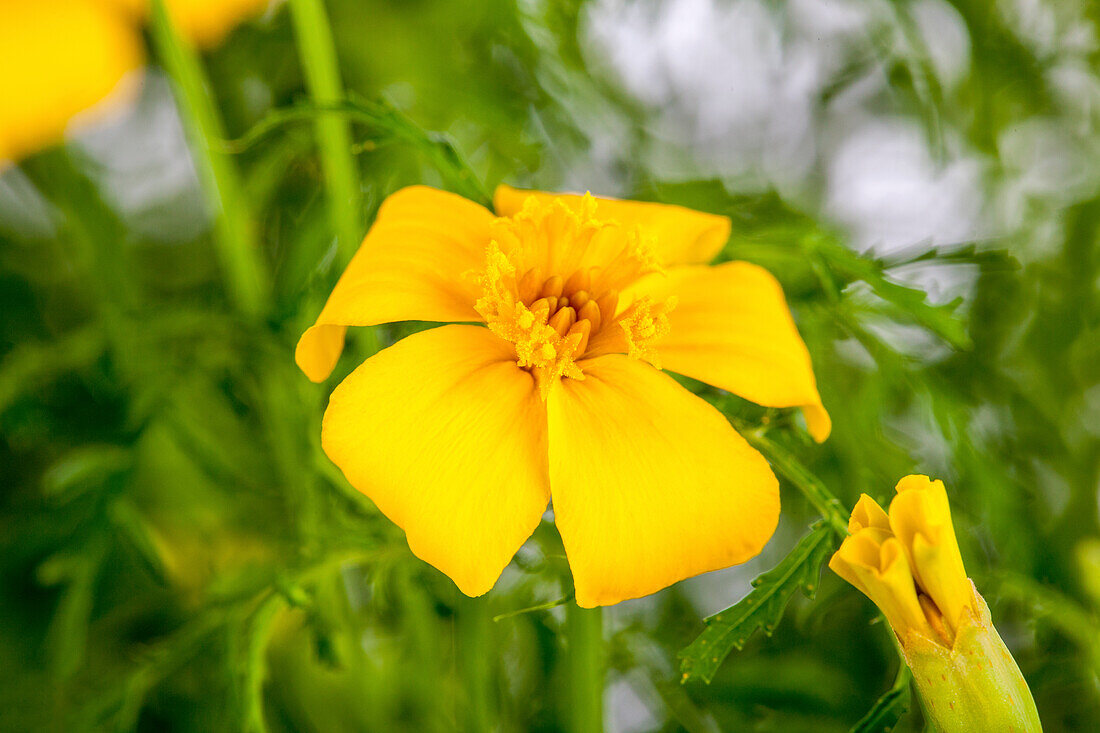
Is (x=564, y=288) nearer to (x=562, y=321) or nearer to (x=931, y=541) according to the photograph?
(x=562, y=321)

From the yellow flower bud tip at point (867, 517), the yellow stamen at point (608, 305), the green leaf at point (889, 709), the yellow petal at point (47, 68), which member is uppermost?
the yellow petal at point (47, 68)

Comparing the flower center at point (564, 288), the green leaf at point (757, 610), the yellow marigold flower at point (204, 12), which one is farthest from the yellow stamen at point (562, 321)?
the yellow marigold flower at point (204, 12)

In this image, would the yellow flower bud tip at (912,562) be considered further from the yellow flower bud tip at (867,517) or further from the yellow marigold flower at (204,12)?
the yellow marigold flower at (204,12)

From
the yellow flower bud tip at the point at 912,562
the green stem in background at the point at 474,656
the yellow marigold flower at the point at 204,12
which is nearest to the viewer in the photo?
the yellow flower bud tip at the point at 912,562

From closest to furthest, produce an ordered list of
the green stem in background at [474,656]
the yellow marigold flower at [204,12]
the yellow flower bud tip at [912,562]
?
1. the yellow flower bud tip at [912,562]
2. the green stem in background at [474,656]
3. the yellow marigold flower at [204,12]

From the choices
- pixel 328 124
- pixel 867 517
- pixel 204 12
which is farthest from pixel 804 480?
pixel 204 12

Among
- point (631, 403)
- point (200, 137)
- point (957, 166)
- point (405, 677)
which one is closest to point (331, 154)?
point (200, 137)

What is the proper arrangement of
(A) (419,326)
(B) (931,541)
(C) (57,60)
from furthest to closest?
(C) (57,60) < (A) (419,326) < (B) (931,541)

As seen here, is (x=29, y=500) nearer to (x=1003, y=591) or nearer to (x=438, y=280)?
(x=438, y=280)
